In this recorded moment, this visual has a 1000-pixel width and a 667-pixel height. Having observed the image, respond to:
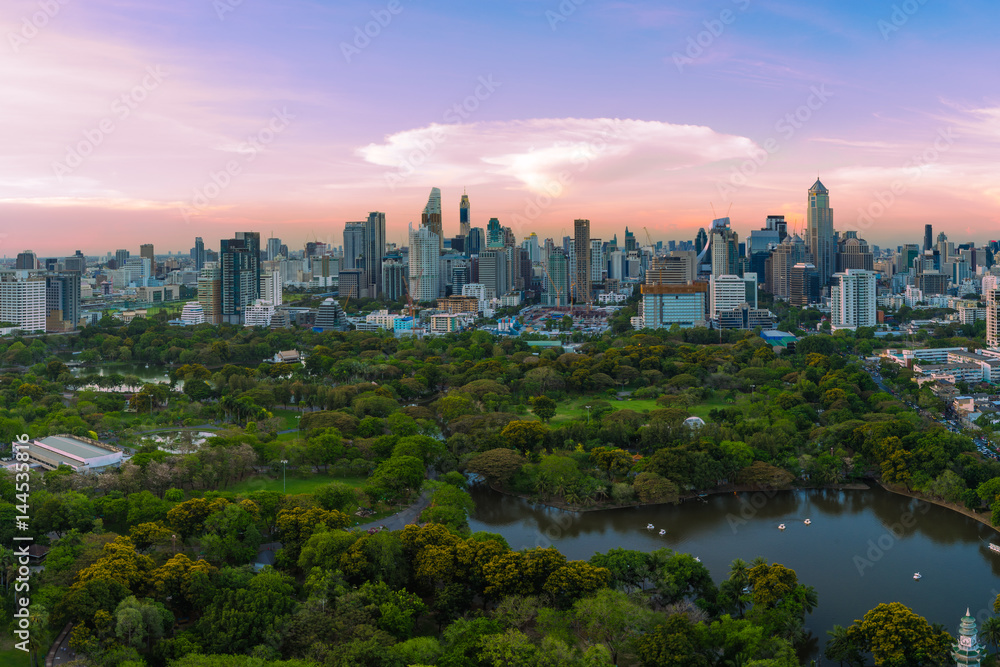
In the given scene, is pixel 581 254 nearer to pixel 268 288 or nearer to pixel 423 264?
pixel 423 264

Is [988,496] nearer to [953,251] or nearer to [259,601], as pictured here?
[259,601]

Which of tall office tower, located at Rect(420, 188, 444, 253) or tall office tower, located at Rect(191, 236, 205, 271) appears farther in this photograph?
tall office tower, located at Rect(191, 236, 205, 271)

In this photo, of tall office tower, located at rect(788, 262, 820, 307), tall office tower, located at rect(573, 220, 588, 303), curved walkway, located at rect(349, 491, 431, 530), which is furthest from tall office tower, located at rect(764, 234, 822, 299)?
curved walkway, located at rect(349, 491, 431, 530)

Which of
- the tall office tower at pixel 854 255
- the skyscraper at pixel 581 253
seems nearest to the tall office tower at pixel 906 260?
the tall office tower at pixel 854 255

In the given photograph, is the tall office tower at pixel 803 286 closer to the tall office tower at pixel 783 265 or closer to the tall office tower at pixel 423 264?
the tall office tower at pixel 783 265

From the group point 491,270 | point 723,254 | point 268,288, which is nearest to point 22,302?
point 268,288

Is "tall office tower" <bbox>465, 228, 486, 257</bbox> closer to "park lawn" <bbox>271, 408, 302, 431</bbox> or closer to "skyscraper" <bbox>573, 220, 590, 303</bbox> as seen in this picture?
"skyscraper" <bbox>573, 220, 590, 303</bbox>
